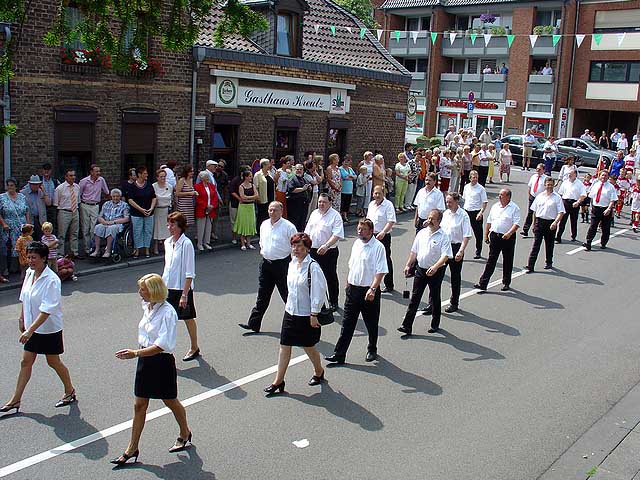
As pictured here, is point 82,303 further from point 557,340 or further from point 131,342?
point 557,340

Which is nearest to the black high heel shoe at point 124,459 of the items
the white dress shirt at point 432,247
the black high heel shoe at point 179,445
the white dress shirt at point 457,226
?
the black high heel shoe at point 179,445

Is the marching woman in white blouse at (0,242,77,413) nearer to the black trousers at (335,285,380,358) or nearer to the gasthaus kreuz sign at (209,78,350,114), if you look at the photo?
the black trousers at (335,285,380,358)

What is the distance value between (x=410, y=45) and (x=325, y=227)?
40.3 meters

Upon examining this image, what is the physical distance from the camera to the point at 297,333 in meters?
8.20

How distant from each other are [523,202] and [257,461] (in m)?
19.1

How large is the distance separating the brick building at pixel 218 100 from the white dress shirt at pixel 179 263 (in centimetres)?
370

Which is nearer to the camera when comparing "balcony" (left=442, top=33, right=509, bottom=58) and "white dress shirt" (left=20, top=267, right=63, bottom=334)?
"white dress shirt" (left=20, top=267, right=63, bottom=334)

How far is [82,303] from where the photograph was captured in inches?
453

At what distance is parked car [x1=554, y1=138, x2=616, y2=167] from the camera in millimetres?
35344

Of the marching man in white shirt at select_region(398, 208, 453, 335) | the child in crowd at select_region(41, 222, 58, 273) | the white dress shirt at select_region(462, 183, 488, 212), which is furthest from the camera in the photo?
the white dress shirt at select_region(462, 183, 488, 212)

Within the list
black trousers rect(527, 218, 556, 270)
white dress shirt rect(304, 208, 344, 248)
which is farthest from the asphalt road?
black trousers rect(527, 218, 556, 270)

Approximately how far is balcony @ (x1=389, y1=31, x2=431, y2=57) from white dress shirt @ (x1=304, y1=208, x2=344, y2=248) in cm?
3933

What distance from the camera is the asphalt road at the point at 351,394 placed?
6680 millimetres

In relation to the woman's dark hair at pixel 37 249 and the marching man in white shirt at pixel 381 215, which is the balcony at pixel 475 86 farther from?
the woman's dark hair at pixel 37 249
